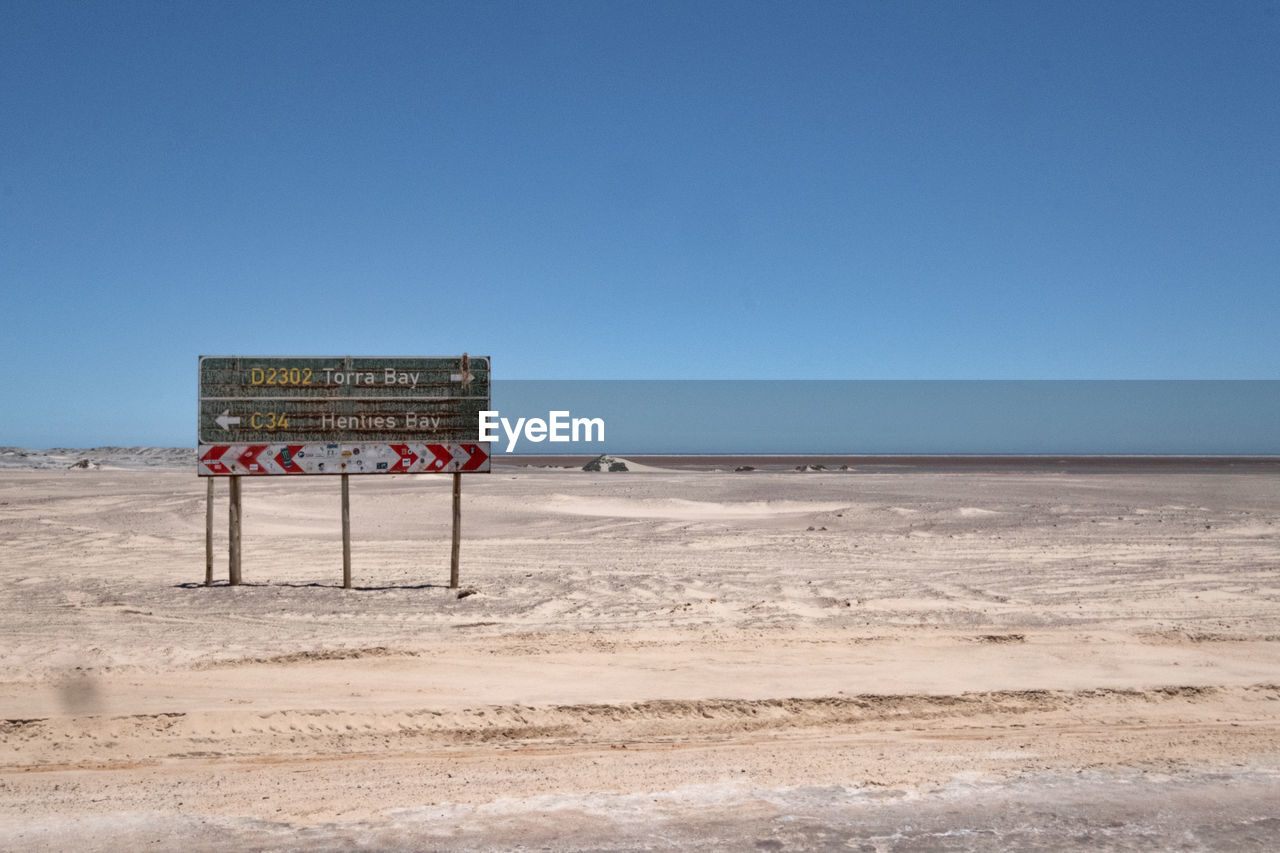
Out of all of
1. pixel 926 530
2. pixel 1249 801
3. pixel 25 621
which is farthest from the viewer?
pixel 926 530

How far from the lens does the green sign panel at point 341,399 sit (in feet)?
42.1

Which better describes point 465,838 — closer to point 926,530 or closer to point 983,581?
point 983,581

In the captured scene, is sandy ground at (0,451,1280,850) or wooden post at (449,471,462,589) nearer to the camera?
sandy ground at (0,451,1280,850)

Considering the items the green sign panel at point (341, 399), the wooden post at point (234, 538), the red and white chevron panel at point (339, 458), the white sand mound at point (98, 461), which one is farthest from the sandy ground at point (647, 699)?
the white sand mound at point (98, 461)

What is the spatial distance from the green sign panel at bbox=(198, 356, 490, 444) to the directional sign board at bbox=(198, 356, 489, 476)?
1cm

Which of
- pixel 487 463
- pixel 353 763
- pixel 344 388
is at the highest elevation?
pixel 344 388

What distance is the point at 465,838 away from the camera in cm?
509

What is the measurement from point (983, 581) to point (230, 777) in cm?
1048

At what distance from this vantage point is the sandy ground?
5.38m

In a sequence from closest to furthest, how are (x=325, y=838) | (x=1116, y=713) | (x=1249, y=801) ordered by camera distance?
1. (x=325, y=838)
2. (x=1249, y=801)
3. (x=1116, y=713)

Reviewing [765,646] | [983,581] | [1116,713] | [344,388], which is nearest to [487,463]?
[344,388]

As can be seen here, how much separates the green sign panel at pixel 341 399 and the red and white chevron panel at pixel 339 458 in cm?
11

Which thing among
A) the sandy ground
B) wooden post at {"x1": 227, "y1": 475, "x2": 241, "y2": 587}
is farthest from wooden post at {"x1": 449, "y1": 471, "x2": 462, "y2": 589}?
wooden post at {"x1": 227, "y1": 475, "x2": 241, "y2": 587}

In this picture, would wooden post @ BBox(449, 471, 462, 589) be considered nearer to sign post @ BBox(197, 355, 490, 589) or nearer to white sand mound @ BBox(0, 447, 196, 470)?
sign post @ BBox(197, 355, 490, 589)
